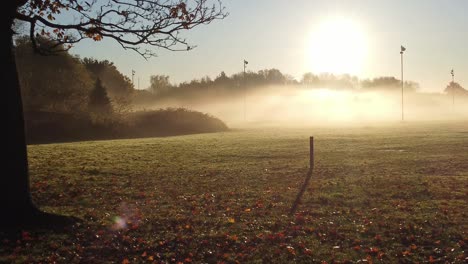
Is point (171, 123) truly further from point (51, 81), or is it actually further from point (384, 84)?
point (384, 84)

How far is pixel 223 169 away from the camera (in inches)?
816

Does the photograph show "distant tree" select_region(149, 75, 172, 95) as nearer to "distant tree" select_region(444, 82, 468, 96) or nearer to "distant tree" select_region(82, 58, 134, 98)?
"distant tree" select_region(82, 58, 134, 98)

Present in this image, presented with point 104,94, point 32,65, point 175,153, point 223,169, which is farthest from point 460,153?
point 32,65

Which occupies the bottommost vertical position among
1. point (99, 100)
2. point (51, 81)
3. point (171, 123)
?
point (171, 123)

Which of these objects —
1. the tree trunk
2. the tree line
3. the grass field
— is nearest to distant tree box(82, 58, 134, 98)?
the tree line

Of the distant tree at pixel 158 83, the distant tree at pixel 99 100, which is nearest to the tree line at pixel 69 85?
the distant tree at pixel 99 100

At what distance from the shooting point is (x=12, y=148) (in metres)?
10.3

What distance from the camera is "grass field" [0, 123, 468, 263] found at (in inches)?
352

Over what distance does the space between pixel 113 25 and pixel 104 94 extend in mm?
49540

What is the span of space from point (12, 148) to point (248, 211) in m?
5.85

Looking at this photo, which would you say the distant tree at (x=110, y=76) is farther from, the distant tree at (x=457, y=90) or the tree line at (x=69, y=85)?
the distant tree at (x=457, y=90)

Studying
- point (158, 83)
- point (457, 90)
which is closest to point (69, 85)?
point (158, 83)

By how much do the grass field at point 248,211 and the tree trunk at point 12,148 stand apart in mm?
821

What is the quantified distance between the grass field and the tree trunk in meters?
0.82
